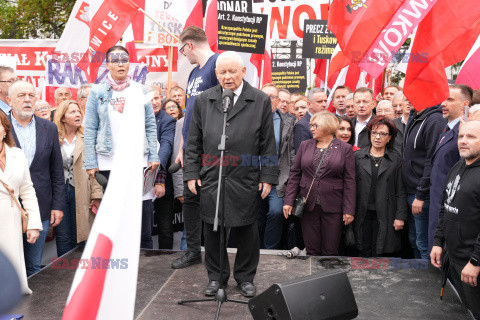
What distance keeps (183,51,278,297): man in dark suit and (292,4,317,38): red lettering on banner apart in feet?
21.1

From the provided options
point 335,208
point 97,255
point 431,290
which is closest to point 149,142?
point 335,208

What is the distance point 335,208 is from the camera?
228 inches

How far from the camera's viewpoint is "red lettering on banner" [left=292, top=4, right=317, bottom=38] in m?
10.6

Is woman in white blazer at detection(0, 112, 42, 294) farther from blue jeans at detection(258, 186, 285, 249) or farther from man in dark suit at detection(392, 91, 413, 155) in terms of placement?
man in dark suit at detection(392, 91, 413, 155)

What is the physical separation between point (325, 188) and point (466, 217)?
1.89m

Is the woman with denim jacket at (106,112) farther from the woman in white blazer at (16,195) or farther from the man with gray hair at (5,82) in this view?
the man with gray hair at (5,82)

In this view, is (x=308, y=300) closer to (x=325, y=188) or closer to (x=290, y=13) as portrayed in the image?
(x=325, y=188)

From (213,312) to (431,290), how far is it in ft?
6.86

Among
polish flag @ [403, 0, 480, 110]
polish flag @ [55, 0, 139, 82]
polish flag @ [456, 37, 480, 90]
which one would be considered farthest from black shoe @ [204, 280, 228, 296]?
polish flag @ [55, 0, 139, 82]

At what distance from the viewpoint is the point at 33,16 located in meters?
23.2

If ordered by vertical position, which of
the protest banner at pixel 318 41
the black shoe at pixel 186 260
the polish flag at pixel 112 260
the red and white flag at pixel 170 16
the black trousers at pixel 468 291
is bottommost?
the black shoe at pixel 186 260

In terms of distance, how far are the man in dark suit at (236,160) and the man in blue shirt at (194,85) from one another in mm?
513

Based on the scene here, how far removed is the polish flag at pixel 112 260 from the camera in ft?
5.74

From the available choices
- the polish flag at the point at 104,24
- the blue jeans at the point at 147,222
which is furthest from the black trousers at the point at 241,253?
the polish flag at the point at 104,24
